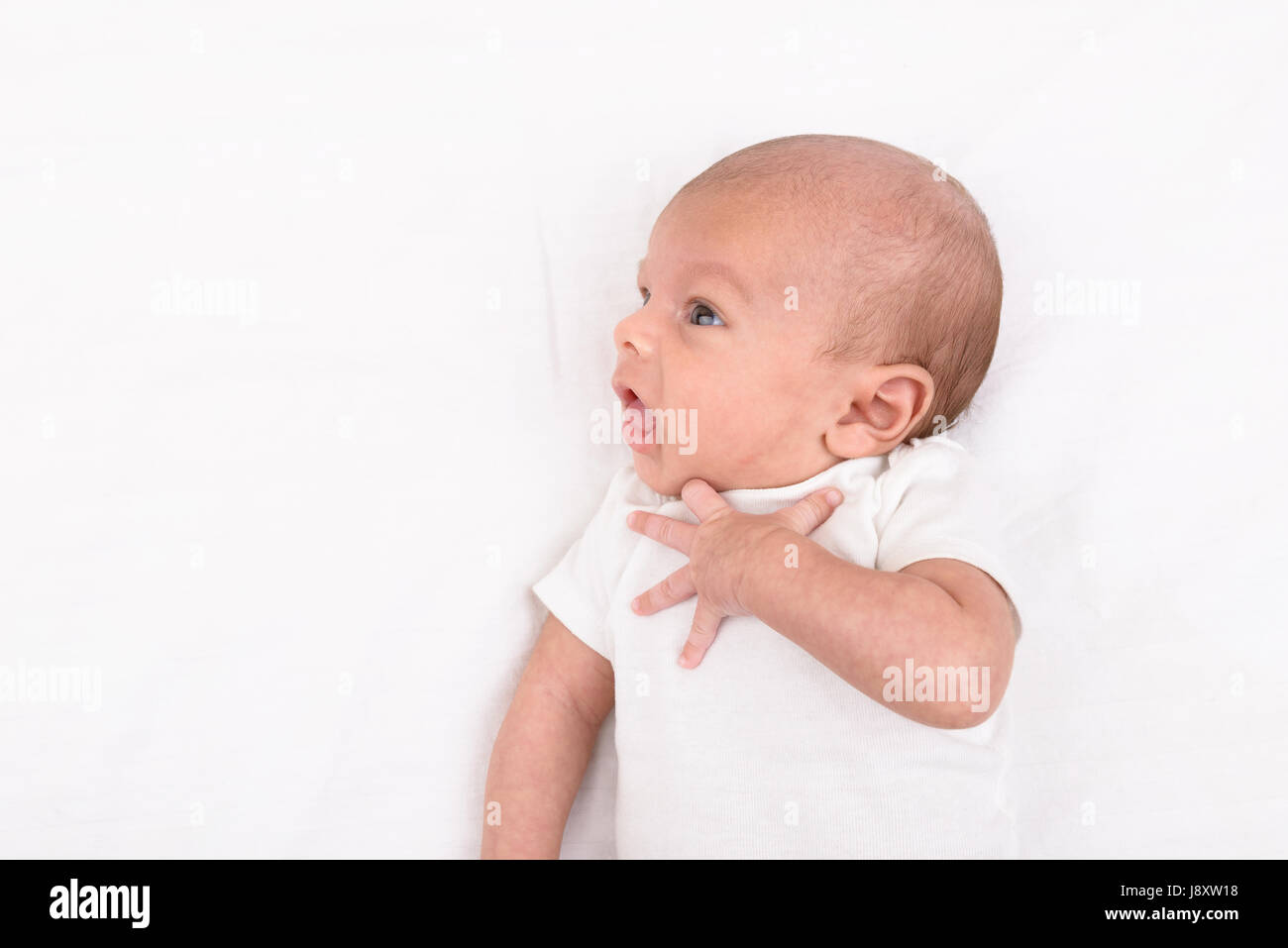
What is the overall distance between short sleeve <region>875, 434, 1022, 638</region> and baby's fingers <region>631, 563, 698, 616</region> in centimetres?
27

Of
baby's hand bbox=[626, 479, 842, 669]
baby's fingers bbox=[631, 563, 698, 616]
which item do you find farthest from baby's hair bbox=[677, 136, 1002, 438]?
baby's fingers bbox=[631, 563, 698, 616]

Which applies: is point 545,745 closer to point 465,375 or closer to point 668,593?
point 668,593

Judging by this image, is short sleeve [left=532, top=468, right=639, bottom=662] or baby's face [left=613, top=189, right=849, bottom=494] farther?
short sleeve [left=532, top=468, right=639, bottom=662]

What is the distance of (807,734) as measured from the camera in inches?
60.8

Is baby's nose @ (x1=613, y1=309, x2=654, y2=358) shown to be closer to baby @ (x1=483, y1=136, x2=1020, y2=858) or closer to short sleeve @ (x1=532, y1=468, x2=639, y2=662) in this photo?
baby @ (x1=483, y1=136, x2=1020, y2=858)

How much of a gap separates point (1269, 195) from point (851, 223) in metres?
0.85

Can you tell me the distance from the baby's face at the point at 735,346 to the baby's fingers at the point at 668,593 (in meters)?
0.16

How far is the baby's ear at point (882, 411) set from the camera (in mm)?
1599

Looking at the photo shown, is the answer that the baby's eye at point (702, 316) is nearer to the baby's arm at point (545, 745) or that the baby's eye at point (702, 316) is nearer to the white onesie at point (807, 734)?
the white onesie at point (807, 734)

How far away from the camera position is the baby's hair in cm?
157

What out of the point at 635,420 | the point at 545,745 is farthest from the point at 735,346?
the point at 545,745

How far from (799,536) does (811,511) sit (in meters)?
0.09

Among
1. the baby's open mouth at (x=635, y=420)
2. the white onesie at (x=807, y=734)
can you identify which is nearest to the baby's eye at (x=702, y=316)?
the baby's open mouth at (x=635, y=420)

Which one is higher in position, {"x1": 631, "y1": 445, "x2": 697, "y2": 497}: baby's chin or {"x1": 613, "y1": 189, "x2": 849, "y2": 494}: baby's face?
{"x1": 613, "y1": 189, "x2": 849, "y2": 494}: baby's face
